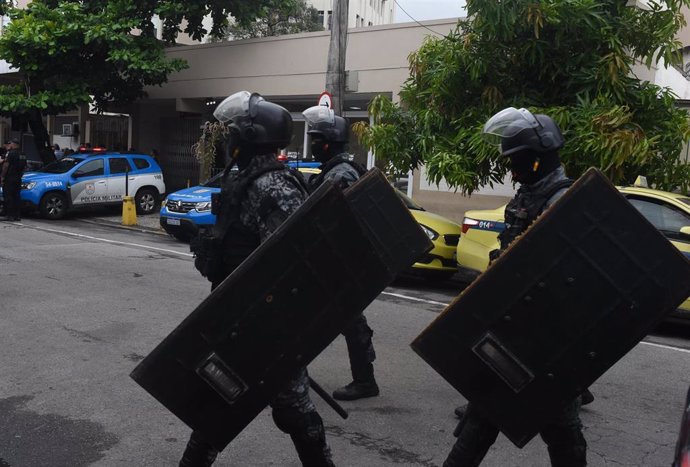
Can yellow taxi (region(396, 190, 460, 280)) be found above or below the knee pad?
below

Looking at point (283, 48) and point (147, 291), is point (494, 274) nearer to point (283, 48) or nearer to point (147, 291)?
point (147, 291)

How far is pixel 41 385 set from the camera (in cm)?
523

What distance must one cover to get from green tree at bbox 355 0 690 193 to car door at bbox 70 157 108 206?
9.35 m

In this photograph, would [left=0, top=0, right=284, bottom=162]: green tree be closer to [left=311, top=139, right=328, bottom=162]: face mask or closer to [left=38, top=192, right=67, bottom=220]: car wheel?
[left=38, top=192, right=67, bottom=220]: car wheel

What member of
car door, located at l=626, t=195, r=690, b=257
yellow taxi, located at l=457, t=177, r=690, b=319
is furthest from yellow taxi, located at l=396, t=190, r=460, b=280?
car door, located at l=626, t=195, r=690, b=257

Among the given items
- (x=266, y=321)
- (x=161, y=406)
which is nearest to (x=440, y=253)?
(x=161, y=406)

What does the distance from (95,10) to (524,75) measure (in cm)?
1261

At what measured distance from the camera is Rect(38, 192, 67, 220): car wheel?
16.5 metres

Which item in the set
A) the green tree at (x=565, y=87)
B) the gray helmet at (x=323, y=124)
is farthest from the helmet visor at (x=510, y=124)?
the green tree at (x=565, y=87)

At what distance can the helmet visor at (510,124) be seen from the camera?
137 inches

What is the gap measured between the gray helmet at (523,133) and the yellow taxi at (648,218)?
4041 millimetres

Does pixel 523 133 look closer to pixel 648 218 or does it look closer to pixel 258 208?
pixel 258 208

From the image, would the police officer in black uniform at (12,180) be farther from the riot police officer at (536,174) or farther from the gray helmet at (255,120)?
the riot police officer at (536,174)

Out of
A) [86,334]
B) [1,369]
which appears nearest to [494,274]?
[1,369]
